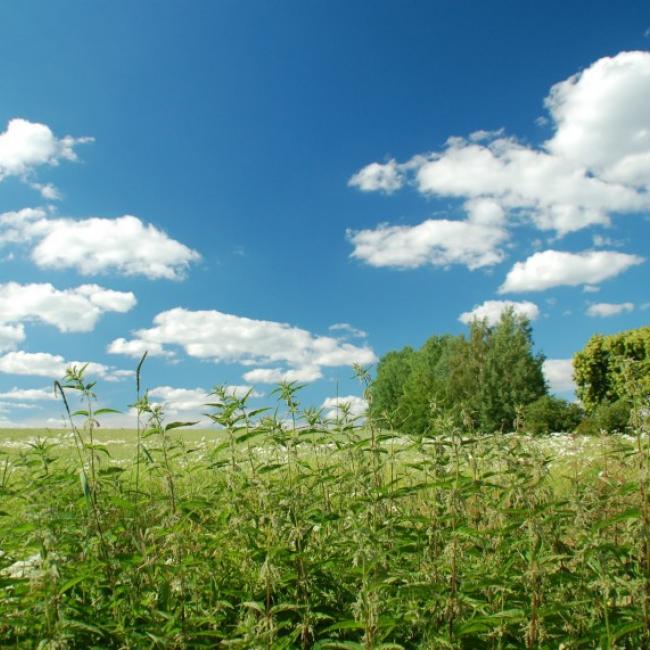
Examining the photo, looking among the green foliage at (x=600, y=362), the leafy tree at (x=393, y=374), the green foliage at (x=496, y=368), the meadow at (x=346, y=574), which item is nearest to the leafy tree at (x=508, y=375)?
the green foliage at (x=496, y=368)

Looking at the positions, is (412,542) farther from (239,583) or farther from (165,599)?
(165,599)

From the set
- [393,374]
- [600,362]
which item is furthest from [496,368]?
[393,374]

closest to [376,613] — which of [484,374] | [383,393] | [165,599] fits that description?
[165,599]

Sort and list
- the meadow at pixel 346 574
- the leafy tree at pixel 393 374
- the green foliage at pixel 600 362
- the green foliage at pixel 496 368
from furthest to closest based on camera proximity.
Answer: the leafy tree at pixel 393 374 < the green foliage at pixel 496 368 < the green foliage at pixel 600 362 < the meadow at pixel 346 574

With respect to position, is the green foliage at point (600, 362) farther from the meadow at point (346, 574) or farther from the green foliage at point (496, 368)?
the meadow at point (346, 574)

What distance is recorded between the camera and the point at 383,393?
4634 cm

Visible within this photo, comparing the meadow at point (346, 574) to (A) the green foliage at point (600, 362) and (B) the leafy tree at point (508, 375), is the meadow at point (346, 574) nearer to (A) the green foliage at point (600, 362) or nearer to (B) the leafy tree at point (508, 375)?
(B) the leafy tree at point (508, 375)

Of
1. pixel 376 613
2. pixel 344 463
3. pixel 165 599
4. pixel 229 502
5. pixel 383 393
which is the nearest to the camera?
pixel 376 613

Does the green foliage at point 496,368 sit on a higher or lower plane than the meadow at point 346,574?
higher

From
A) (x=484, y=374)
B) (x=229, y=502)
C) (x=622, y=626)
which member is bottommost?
(x=622, y=626)

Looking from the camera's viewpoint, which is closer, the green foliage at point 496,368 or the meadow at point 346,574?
the meadow at point 346,574

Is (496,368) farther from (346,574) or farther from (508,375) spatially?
(346,574)

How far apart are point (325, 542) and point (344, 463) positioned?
844mm

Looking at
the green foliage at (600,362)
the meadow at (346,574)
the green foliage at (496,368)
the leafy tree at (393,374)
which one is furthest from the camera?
the leafy tree at (393,374)
